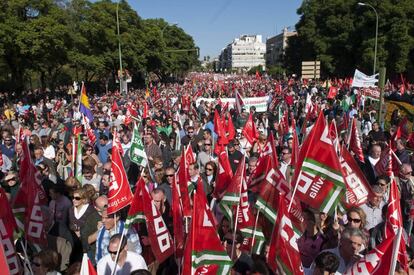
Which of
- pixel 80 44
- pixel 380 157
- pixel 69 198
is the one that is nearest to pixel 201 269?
pixel 69 198

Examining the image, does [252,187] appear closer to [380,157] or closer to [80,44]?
[380,157]

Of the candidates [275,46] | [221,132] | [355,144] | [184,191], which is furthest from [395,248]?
[275,46]

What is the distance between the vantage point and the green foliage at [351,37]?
4294 cm

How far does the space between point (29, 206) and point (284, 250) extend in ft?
9.50

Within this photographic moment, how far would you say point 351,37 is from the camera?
48281 mm

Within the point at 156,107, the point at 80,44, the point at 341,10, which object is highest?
the point at 341,10

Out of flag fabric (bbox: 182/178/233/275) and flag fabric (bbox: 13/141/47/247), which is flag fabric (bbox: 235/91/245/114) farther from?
flag fabric (bbox: 182/178/233/275)

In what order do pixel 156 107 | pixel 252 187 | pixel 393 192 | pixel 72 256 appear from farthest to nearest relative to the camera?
pixel 156 107 → pixel 252 187 → pixel 72 256 → pixel 393 192

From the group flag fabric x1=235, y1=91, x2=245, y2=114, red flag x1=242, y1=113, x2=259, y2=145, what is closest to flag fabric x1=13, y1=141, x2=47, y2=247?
red flag x1=242, y1=113, x2=259, y2=145

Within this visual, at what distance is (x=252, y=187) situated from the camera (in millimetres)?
6410

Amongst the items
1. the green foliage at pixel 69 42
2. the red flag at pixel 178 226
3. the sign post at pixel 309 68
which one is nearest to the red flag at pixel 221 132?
the red flag at pixel 178 226

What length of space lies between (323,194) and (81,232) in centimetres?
288

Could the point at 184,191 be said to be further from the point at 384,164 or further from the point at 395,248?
the point at 384,164

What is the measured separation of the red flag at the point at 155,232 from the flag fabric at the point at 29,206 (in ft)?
3.90
